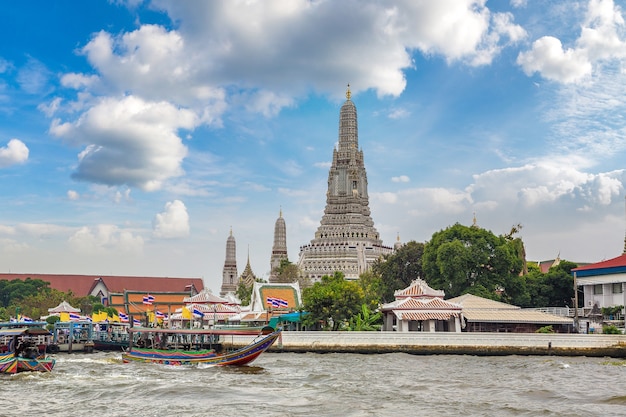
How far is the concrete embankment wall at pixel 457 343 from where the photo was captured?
34.8 metres

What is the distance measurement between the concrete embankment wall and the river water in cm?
242

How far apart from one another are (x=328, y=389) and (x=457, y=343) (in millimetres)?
15283

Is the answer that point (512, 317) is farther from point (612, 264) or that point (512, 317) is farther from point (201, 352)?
point (201, 352)

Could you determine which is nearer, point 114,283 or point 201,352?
point 201,352

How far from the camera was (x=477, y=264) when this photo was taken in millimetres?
52000

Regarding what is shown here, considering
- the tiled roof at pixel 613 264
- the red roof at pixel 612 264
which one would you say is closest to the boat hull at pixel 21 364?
the tiled roof at pixel 613 264

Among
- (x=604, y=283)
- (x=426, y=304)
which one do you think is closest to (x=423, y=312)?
(x=426, y=304)

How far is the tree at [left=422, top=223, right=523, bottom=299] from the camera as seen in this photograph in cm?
5150

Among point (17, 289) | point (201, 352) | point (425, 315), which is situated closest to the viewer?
point (201, 352)

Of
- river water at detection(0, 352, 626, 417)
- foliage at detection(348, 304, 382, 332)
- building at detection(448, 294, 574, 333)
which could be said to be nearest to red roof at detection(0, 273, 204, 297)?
foliage at detection(348, 304, 382, 332)

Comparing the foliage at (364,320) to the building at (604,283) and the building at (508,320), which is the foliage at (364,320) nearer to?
the building at (508,320)

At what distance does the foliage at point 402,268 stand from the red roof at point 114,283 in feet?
123

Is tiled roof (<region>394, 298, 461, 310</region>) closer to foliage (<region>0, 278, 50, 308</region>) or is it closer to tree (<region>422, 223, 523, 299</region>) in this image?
tree (<region>422, 223, 523, 299</region>)

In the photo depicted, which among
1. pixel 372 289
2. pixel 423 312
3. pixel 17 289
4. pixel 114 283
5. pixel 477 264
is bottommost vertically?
pixel 423 312
